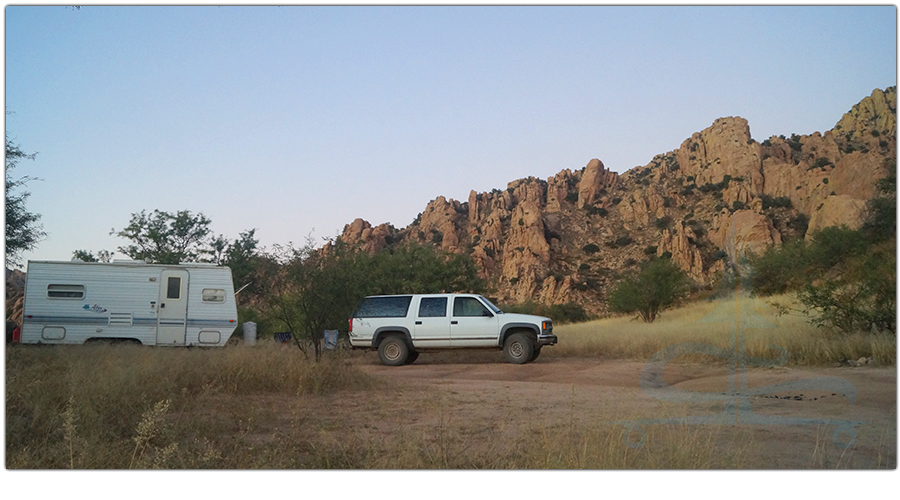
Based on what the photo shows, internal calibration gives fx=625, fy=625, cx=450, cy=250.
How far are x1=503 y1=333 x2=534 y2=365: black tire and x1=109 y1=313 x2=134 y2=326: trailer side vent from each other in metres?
8.15

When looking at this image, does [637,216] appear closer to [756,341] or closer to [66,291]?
[756,341]

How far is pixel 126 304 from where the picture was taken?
13.6 meters

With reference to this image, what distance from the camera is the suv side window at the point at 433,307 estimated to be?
1367 centimetres

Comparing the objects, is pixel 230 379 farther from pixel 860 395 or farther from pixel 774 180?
pixel 774 180

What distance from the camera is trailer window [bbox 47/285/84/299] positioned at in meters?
13.5

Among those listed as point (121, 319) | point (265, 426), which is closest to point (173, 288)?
point (121, 319)

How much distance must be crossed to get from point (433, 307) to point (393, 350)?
1.31 meters

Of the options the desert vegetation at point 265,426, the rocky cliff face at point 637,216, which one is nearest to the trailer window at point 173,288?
the desert vegetation at point 265,426

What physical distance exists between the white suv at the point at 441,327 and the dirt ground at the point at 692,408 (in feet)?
Result: 6.94

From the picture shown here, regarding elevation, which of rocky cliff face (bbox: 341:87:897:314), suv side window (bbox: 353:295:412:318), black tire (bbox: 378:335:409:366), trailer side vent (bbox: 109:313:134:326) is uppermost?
rocky cliff face (bbox: 341:87:897:314)

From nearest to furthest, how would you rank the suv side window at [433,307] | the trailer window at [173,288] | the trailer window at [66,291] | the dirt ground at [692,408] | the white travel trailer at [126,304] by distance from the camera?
the dirt ground at [692,408]
the white travel trailer at [126,304]
the trailer window at [66,291]
the suv side window at [433,307]
the trailer window at [173,288]

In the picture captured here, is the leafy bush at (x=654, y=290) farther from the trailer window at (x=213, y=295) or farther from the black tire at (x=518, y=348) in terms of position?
the trailer window at (x=213, y=295)

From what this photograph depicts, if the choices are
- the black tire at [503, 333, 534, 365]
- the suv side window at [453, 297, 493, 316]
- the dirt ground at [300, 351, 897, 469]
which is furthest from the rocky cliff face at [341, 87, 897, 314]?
the dirt ground at [300, 351, 897, 469]

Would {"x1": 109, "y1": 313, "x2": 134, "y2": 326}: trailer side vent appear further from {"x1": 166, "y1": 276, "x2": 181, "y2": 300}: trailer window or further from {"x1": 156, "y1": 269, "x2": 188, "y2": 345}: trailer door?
{"x1": 166, "y1": 276, "x2": 181, "y2": 300}: trailer window
